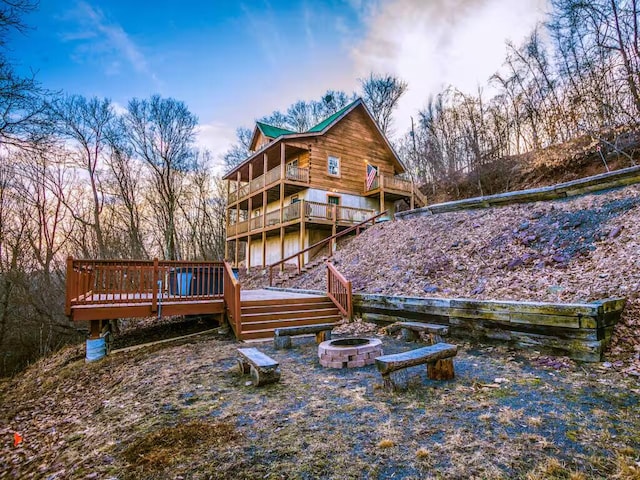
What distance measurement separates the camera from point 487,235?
9055 mm

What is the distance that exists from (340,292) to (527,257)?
4.71 metres

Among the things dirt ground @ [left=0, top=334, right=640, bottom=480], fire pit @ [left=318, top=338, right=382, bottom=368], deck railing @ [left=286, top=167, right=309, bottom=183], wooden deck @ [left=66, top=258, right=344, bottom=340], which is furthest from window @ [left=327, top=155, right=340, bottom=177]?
dirt ground @ [left=0, top=334, right=640, bottom=480]

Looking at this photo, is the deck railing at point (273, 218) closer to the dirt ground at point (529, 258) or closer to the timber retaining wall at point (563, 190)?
the dirt ground at point (529, 258)

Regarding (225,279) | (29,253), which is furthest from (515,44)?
(29,253)

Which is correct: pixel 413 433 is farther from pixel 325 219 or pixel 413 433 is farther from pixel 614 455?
pixel 325 219

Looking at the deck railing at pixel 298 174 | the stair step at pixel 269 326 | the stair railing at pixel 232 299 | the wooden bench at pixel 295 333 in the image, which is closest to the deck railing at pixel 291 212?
the deck railing at pixel 298 174

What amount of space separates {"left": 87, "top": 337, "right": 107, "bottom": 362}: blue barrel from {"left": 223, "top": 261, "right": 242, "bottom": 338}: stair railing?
299cm

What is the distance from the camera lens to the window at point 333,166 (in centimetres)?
2017

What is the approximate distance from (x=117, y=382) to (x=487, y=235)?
9567 mm

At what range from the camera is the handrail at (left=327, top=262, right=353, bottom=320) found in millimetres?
8547

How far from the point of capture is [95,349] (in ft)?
24.6

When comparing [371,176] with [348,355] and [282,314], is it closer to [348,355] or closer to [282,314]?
Answer: [282,314]

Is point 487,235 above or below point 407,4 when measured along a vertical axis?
below

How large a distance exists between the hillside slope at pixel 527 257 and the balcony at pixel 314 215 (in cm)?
563
